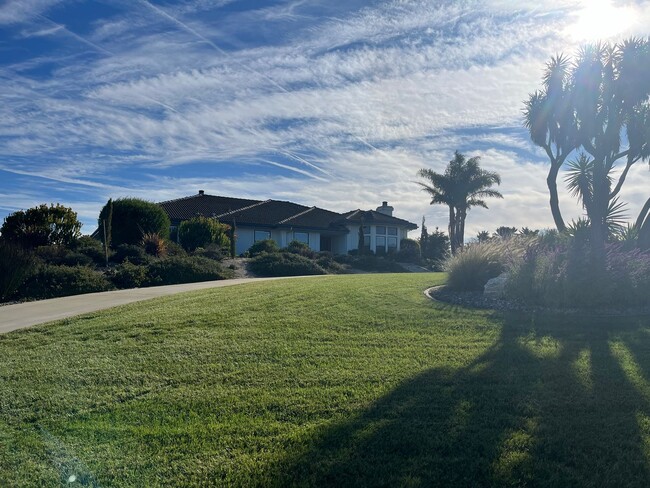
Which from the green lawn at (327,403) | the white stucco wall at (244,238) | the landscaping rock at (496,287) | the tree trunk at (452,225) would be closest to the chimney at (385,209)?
the tree trunk at (452,225)

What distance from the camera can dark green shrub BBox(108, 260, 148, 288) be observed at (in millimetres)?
15414

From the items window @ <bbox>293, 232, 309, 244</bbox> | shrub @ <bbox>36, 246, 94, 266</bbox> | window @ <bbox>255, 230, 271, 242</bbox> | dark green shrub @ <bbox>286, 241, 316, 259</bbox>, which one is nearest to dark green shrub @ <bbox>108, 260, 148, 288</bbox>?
shrub @ <bbox>36, 246, 94, 266</bbox>

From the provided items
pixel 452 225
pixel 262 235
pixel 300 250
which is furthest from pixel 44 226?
pixel 452 225

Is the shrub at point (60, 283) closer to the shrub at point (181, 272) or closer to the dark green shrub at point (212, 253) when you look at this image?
the shrub at point (181, 272)

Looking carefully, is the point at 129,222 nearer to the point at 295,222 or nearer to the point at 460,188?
the point at 295,222

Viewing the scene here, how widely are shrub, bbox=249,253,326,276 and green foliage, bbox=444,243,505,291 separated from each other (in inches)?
363

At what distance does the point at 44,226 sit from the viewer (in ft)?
68.4

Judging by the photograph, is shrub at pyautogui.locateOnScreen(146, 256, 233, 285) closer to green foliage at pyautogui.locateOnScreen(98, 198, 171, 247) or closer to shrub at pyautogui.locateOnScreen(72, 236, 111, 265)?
shrub at pyautogui.locateOnScreen(72, 236, 111, 265)

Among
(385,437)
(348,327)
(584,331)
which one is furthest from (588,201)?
(385,437)

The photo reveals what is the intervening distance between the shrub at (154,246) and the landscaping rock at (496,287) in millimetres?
13019

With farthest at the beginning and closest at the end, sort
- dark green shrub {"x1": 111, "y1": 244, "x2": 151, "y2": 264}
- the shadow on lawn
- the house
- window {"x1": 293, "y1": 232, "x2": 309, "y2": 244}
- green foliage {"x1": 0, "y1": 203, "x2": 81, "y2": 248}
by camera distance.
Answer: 1. window {"x1": 293, "y1": 232, "x2": 309, "y2": 244}
2. the house
3. green foliage {"x1": 0, "y1": 203, "x2": 81, "y2": 248}
4. dark green shrub {"x1": 111, "y1": 244, "x2": 151, "y2": 264}
5. the shadow on lawn

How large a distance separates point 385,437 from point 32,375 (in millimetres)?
4265

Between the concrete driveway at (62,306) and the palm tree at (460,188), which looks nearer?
the concrete driveway at (62,306)

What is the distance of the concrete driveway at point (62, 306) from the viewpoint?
9529 mm
